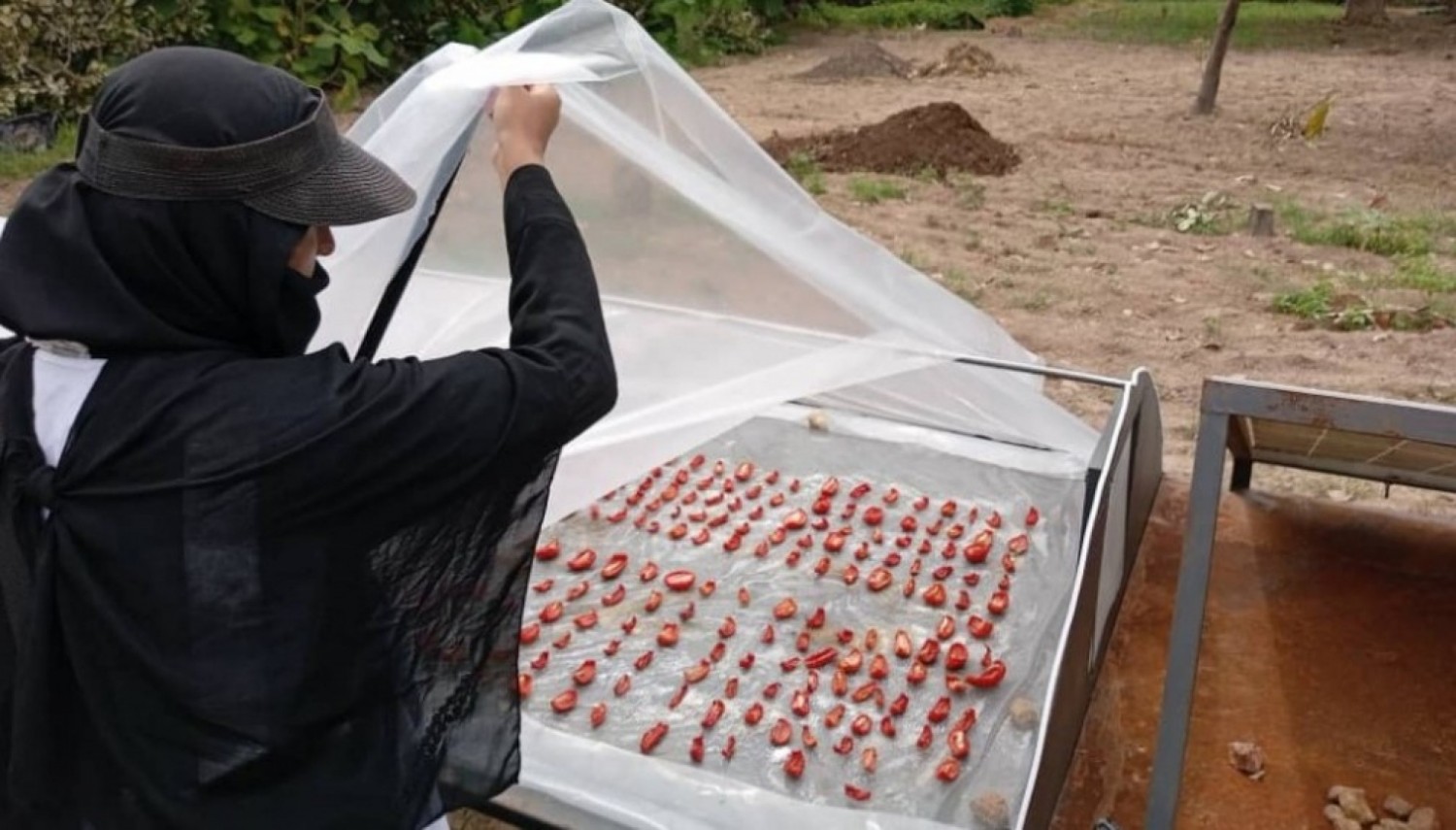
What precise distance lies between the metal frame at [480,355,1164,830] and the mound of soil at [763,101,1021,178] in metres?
5.39

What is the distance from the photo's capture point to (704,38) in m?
12.9

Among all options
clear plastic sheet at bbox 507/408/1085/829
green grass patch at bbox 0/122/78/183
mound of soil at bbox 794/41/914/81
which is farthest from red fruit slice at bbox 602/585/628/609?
mound of soil at bbox 794/41/914/81

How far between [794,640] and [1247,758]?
87 cm

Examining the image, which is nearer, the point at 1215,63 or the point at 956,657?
the point at 956,657

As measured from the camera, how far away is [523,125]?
145 centimetres

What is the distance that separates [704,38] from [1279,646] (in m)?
11.2

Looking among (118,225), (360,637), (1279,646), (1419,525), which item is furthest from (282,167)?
(1419,525)

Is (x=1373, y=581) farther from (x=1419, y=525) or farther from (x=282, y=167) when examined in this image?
(x=282, y=167)

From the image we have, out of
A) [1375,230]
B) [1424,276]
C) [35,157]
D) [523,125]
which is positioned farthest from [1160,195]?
[35,157]

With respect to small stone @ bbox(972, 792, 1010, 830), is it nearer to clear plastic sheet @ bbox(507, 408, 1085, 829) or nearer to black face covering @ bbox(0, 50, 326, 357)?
clear plastic sheet @ bbox(507, 408, 1085, 829)

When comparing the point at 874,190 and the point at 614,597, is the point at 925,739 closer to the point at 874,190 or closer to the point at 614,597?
the point at 614,597

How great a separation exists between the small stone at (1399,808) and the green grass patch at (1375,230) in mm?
4560

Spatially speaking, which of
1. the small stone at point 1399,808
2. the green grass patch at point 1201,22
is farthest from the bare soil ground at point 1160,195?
the small stone at point 1399,808

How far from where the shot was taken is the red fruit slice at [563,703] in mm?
2324
